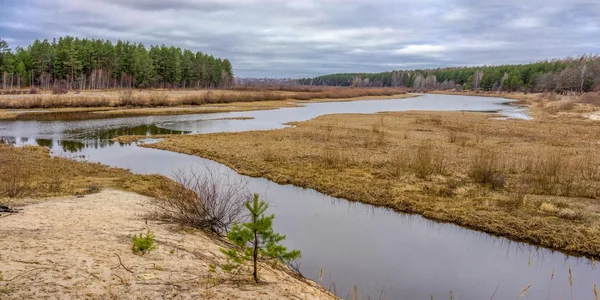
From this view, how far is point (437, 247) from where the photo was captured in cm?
1134

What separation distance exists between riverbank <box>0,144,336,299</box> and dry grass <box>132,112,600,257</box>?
24.4ft

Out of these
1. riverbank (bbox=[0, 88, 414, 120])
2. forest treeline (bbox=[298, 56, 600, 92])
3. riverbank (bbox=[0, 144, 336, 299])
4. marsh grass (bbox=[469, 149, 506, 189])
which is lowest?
riverbank (bbox=[0, 144, 336, 299])

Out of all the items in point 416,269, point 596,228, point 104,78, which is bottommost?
point 416,269

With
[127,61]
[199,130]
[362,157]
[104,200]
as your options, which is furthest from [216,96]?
[104,200]

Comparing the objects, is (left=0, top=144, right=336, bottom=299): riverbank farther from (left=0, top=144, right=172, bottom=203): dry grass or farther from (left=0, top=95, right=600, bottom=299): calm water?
(left=0, top=95, right=600, bottom=299): calm water

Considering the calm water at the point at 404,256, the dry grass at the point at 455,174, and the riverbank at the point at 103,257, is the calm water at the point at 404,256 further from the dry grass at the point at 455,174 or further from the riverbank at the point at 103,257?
the riverbank at the point at 103,257

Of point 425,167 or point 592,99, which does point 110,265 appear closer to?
point 425,167

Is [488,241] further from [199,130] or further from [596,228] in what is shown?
[199,130]

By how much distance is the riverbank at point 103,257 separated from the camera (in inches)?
243

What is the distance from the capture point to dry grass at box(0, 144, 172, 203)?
43.2 ft

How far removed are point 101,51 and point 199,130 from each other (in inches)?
2991

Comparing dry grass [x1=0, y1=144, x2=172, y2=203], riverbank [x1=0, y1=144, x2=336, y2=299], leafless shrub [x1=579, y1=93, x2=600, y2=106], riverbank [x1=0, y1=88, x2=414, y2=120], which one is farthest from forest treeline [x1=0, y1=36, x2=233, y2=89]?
leafless shrub [x1=579, y1=93, x2=600, y2=106]

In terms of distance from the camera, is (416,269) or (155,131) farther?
(155,131)

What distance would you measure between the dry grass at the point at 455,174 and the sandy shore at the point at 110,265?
25.2 ft
